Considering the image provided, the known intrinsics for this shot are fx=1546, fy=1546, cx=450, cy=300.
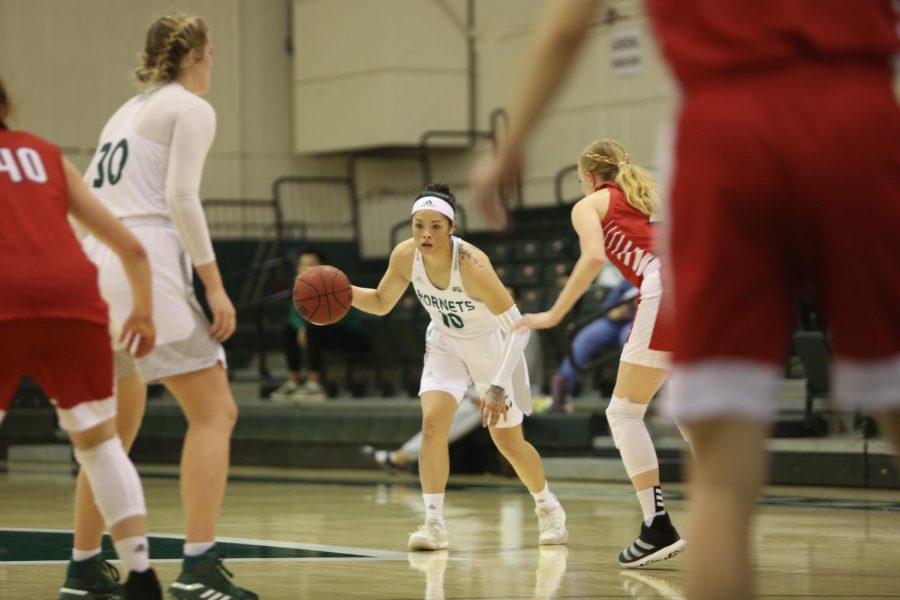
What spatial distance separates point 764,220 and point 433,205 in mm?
4516

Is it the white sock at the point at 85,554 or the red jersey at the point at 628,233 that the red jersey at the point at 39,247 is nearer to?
the white sock at the point at 85,554

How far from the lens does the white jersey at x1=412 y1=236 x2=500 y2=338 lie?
677cm

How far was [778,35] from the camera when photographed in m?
2.30

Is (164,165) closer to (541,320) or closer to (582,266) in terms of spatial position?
(541,320)

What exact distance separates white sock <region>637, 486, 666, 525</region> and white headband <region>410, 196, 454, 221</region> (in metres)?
1.55

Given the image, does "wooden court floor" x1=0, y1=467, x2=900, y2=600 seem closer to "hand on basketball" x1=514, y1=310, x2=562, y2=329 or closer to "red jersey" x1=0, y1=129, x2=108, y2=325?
"hand on basketball" x1=514, y1=310, x2=562, y2=329

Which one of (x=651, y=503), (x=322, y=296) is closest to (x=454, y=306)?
(x=322, y=296)

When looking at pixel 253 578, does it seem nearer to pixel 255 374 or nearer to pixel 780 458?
pixel 780 458

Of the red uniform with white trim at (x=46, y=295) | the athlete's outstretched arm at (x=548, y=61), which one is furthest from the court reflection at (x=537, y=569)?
the athlete's outstretched arm at (x=548, y=61)

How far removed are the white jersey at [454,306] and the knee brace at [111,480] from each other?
288 cm

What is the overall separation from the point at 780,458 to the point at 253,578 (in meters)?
5.88

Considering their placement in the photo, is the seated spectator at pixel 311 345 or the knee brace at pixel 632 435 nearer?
the knee brace at pixel 632 435

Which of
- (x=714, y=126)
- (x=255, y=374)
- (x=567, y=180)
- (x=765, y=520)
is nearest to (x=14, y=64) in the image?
(x=255, y=374)

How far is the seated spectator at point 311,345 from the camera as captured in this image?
14211mm
